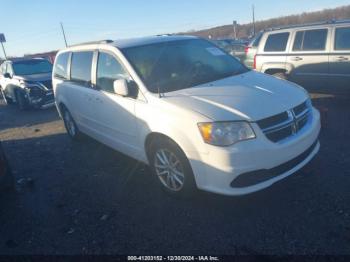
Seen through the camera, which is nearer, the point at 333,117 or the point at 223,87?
the point at 223,87

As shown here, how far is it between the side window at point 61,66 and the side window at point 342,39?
584 centimetres

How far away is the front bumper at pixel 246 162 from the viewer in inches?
132

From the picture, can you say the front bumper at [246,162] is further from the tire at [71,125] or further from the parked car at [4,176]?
the tire at [71,125]

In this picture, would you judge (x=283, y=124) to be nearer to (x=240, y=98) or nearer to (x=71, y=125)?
(x=240, y=98)

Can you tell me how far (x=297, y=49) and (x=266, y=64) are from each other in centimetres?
88

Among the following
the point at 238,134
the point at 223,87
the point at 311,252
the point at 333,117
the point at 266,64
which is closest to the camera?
the point at 311,252

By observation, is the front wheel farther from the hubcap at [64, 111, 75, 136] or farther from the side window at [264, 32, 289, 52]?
the side window at [264, 32, 289, 52]

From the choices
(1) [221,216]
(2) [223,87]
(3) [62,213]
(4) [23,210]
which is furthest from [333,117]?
(4) [23,210]

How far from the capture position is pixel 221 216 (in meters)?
3.70

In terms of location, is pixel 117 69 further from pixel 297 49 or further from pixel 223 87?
pixel 297 49

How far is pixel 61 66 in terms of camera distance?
A: 22.6ft

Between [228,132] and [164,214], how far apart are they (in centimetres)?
127

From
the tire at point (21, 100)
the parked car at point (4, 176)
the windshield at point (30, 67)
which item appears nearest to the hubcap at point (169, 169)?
the parked car at point (4, 176)

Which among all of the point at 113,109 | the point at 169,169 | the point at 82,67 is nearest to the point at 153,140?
the point at 169,169
